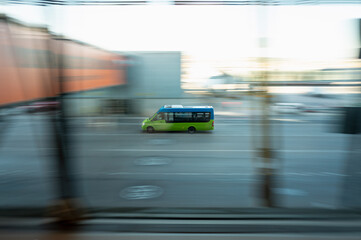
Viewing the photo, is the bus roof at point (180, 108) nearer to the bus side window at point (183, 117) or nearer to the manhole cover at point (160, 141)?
the bus side window at point (183, 117)

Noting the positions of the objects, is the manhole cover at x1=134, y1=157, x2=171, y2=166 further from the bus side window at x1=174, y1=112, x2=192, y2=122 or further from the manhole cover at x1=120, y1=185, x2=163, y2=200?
the bus side window at x1=174, y1=112, x2=192, y2=122

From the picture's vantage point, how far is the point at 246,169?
2949mm

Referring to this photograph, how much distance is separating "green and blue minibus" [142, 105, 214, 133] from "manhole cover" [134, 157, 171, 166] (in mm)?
751

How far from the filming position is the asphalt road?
2.56m

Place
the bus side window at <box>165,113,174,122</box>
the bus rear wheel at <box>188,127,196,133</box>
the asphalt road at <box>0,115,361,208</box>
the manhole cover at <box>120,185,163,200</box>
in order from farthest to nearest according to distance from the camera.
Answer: the manhole cover at <box>120,185,163,200</box>
the bus rear wheel at <box>188,127,196,133</box>
the bus side window at <box>165,113,174,122</box>
the asphalt road at <box>0,115,361,208</box>

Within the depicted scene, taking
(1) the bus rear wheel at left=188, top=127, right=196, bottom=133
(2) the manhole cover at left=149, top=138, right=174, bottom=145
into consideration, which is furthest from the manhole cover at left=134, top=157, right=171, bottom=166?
(1) the bus rear wheel at left=188, top=127, right=196, bottom=133

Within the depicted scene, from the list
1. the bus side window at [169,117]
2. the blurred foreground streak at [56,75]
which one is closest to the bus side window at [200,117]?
the bus side window at [169,117]

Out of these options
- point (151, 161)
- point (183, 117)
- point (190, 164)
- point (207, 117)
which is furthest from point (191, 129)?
point (151, 161)

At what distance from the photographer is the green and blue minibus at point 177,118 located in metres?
2.65

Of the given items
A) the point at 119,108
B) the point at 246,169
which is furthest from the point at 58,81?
the point at 246,169

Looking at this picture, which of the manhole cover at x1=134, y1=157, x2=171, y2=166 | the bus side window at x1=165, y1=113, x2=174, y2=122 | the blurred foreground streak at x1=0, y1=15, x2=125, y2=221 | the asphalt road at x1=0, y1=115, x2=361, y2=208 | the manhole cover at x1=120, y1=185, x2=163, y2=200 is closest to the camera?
the blurred foreground streak at x1=0, y1=15, x2=125, y2=221

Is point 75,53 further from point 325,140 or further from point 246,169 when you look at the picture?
point 325,140

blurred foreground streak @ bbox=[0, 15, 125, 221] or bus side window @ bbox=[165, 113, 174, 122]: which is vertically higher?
blurred foreground streak @ bbox=[0, 15, 125, 221]

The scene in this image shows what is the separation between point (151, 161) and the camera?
11.2ft
